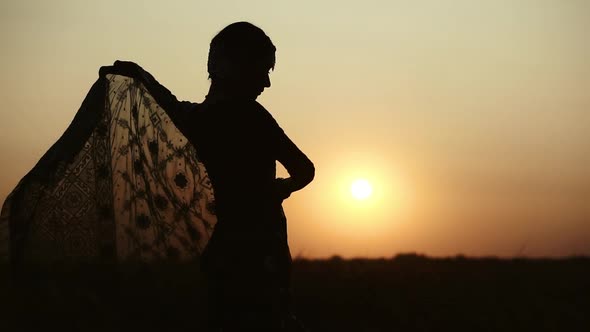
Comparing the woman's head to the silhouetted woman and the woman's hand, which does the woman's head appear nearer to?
the silhouetted woman

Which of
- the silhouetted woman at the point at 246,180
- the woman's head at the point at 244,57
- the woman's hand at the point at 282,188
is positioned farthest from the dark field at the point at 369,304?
the woman's head at the point at 244,57

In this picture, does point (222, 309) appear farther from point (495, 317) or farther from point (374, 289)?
point (374, 289)

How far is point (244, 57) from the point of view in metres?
3.98

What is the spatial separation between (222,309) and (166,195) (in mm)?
955

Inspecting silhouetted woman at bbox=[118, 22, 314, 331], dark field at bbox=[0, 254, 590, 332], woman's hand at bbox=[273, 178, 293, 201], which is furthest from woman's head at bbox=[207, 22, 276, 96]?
dark field at bbox=[0, 254, 590, 332]

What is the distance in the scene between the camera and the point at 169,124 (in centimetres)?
477

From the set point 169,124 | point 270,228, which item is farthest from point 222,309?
point 169,124

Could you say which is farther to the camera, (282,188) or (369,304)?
(369,304)

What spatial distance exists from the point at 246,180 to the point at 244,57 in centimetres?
57

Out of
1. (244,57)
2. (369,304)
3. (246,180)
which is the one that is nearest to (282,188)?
(246,180)

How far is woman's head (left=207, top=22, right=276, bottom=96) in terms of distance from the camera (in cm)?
398

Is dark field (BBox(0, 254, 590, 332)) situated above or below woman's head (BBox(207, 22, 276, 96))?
below

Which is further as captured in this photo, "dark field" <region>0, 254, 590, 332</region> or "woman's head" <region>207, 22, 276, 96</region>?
"dark field" <region>0, 254, 590, 332</region>

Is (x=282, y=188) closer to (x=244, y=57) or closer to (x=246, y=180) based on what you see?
(x=246, y=180)
